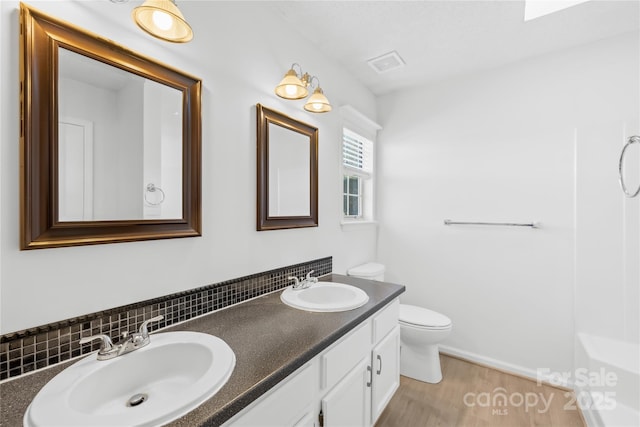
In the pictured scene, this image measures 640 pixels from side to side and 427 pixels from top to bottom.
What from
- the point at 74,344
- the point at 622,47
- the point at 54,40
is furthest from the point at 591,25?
the point at 74,344

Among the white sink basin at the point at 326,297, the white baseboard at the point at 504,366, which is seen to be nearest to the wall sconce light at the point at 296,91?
the white sink basin at the point at 326,297

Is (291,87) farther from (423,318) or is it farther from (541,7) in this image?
(423,318)

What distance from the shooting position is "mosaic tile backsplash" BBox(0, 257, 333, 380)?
2.64 ft

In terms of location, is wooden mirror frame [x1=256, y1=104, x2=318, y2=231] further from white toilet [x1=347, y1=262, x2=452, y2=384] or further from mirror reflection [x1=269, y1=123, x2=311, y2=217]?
white toilet [x1=347, y1=262, x2=452, y2=384]

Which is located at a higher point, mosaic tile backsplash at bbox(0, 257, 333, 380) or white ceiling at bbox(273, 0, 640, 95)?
white ceiling at bbox(273, 0, 640, 95)

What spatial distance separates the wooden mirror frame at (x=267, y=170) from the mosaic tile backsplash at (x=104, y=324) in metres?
0.34

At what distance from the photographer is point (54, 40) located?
0.87 metres

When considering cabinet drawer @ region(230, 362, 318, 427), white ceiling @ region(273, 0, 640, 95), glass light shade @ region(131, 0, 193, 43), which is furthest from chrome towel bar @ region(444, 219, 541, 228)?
glass light shade @ region(131, 0, 193, 43)

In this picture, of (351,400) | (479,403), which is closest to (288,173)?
(351,400)

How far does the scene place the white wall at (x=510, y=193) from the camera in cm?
196

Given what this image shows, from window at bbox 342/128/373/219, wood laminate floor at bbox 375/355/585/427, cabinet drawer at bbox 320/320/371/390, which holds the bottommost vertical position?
wood laminate floor at bbox 375/355/585/427

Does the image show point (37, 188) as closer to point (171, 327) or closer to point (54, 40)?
point (54, 40)

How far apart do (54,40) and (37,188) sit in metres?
0.46

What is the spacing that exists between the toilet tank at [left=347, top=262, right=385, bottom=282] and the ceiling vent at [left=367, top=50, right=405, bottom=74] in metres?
1.71
